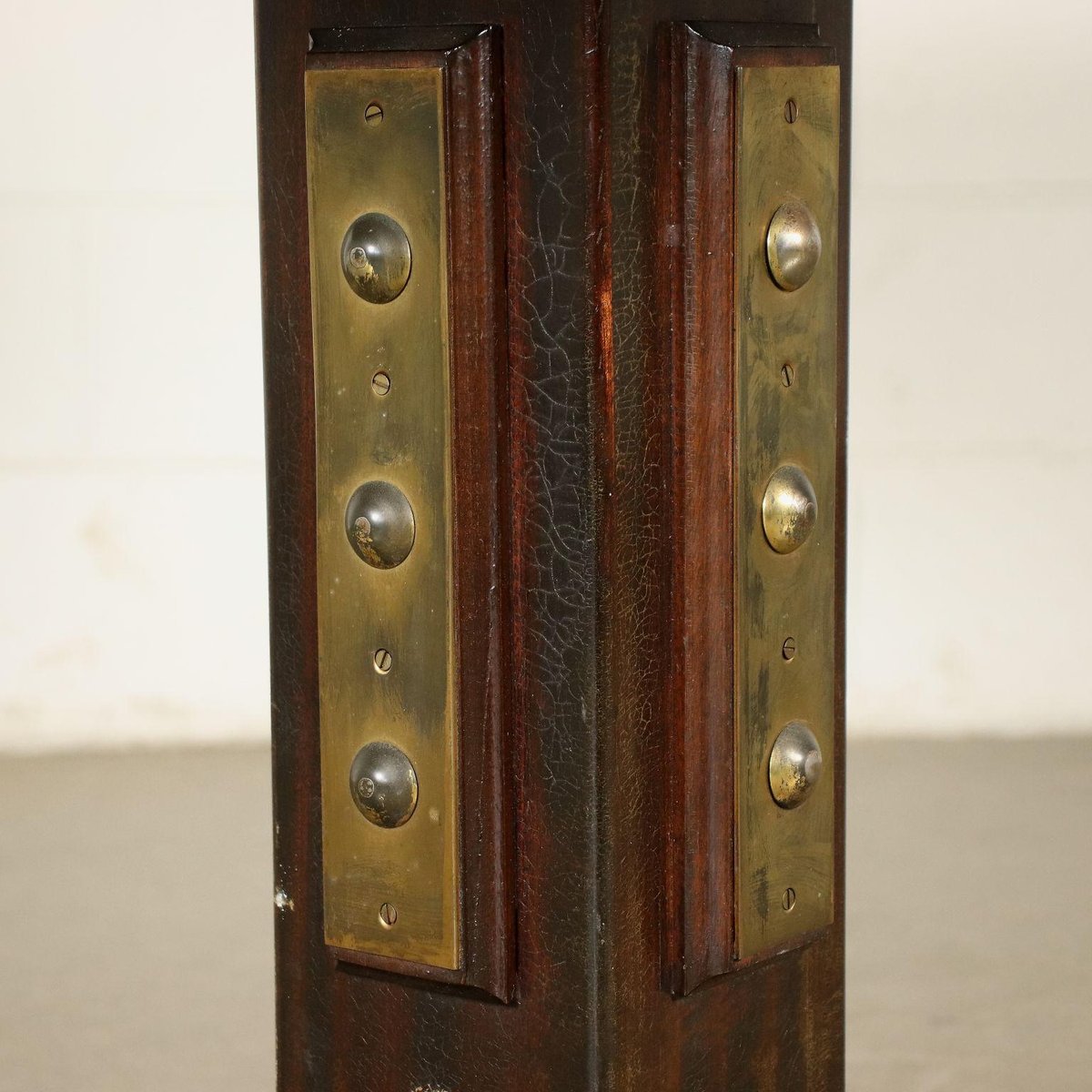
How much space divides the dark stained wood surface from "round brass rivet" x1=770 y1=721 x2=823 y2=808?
41mm

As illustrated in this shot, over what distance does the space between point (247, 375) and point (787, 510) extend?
71.9 inches

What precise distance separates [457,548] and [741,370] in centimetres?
10

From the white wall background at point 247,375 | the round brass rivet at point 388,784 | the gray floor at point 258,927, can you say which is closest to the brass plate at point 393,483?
the round brass rivet at point 388,784

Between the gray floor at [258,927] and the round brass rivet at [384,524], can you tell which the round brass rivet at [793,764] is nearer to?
the round brass rivet at [384,524]

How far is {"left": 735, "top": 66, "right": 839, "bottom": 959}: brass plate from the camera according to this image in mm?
491

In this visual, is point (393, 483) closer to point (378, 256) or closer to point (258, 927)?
point (378, 256)

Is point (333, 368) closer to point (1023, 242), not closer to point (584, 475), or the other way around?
point (584, 475)

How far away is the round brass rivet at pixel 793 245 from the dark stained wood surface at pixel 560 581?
0.03 meters

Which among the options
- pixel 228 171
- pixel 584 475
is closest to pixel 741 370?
pixel 584 475

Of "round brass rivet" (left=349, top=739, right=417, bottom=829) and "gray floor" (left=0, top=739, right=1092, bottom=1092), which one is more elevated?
"round brass rivet" (left=349, top=739, right=417, bottom=829)

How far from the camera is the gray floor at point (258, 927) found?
121 centimetres

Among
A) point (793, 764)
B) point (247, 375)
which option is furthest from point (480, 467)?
point (247, 375)

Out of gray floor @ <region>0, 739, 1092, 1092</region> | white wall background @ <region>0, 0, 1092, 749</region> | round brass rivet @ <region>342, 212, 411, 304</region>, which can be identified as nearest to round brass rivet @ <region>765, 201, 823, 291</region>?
round brass rivet @ <region>342, 212, 411, 304</region>

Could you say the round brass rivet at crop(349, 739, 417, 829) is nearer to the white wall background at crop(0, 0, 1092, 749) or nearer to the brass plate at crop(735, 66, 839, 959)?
the brass plate at crop(735, 66, 839, 959)
